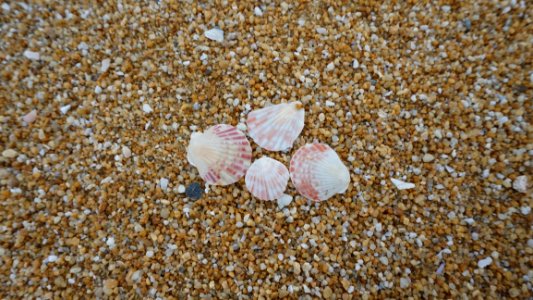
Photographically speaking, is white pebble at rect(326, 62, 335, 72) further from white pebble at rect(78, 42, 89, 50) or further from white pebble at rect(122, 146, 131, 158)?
white pebble at rect(78, 42, 89, 50)

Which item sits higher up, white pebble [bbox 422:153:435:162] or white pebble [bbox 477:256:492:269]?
white pebble [bbox 422:153:435:162]

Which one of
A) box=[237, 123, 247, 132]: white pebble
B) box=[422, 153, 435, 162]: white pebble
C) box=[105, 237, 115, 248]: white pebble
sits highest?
box=[422, 153, 435, 162]: white pebble

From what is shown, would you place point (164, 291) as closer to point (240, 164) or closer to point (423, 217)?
point (240, 164)

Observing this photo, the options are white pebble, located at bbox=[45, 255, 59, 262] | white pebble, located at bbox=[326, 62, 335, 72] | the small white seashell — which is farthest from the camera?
white pebble, located at bbox=[326, 62, 335, 72]

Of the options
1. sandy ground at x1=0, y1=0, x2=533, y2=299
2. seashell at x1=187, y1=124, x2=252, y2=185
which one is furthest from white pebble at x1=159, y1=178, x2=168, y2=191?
seashell at x1=187, y1=124, x2=252, y2=185

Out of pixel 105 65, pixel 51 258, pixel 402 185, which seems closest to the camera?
pixel 51 258

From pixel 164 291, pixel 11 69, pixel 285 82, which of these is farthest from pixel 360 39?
pixel 11 69

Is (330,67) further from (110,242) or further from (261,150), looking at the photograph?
(110,242)

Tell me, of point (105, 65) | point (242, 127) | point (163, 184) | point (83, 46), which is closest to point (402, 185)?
point (242, 127)
